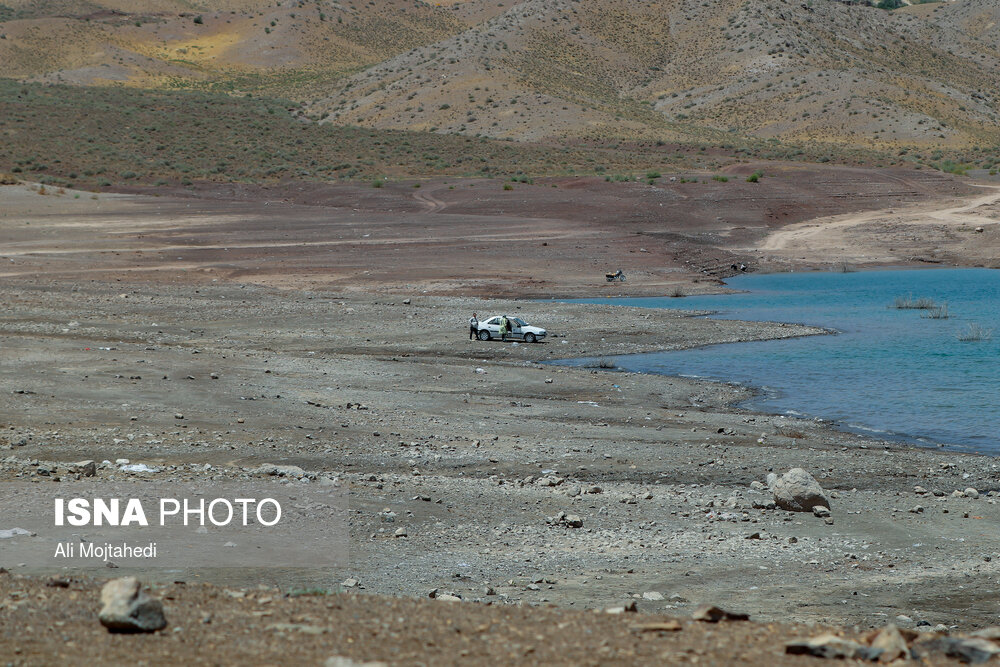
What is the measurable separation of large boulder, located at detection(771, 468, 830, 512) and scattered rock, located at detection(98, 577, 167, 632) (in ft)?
31.1

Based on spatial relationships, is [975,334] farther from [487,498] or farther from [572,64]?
[572,64]

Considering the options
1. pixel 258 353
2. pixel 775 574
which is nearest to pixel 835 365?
pixel 258 353

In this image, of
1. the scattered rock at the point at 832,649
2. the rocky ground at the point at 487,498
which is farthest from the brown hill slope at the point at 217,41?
the scattered rock at the point at 832,649

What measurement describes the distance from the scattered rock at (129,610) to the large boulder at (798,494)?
9493 mm

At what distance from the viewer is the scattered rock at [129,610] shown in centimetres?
742

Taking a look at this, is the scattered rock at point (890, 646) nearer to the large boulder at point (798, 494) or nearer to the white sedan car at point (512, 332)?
the large boulder at point (798, 494)

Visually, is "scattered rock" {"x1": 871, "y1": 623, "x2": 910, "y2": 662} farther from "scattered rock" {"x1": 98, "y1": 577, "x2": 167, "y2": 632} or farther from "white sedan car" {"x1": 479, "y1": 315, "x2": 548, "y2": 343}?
"white sedan car" {"x1": 479, "y1": 315, "x2": 548, "y2": 343}

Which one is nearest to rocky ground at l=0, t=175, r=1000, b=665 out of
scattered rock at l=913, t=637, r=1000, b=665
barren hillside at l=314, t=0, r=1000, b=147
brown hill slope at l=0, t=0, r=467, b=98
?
scattered rock at l=913, t=637, r=1000, b=665

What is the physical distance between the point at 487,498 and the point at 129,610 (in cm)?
781

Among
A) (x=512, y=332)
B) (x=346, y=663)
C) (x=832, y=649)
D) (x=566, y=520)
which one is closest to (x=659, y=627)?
(x=832, y=649)

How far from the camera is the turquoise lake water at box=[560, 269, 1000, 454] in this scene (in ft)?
76.1

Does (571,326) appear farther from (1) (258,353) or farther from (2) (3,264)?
(2) (3,264)

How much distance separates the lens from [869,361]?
97.1ft

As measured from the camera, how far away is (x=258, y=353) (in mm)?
27703
